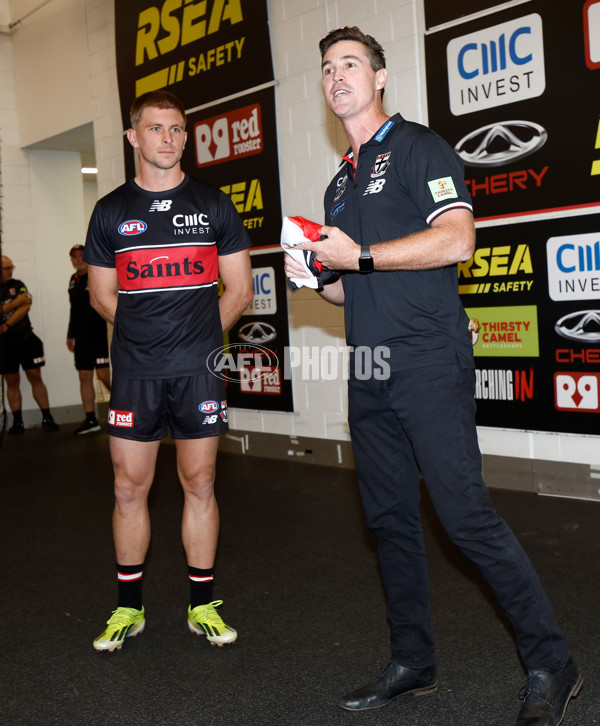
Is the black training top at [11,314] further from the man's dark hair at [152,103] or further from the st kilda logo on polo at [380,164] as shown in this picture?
the st kilda logo on polo at [380,164]

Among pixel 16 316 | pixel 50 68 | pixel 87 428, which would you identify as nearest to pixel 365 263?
pixel 87 428

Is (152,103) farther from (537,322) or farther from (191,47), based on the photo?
(191,47)

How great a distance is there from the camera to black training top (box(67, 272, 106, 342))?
6512mm

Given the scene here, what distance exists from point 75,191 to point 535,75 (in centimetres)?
509

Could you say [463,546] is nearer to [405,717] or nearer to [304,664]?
[405,717]

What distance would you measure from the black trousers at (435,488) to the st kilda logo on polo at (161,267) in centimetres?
71

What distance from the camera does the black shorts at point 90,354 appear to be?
21.5 ft

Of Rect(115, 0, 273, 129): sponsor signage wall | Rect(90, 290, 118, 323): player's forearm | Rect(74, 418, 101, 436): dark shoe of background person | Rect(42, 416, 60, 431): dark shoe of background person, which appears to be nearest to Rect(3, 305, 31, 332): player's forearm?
Rect(42, 416, 60, 431): dark shoe of background person

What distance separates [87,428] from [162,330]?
4688 mm

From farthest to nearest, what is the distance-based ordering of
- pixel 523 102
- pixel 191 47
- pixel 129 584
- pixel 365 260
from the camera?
pixel 191 47
pixel 523 102
pixel 129 584
pixel 365 260

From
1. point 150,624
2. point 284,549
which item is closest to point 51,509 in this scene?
point 284,549

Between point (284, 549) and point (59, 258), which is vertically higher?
point (59, 258)

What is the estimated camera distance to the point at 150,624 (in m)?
2.53

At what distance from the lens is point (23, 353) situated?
682 cm
